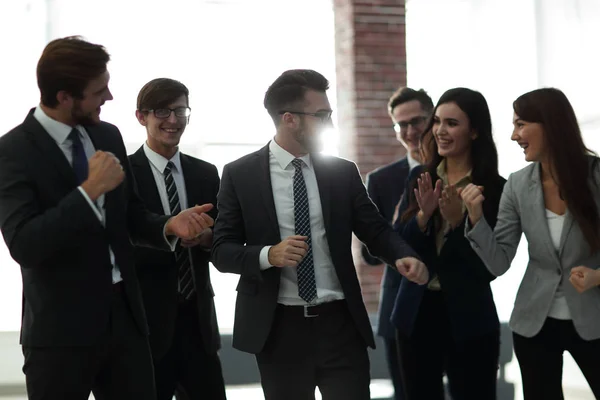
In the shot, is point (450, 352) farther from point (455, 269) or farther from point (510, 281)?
point (510, 281)

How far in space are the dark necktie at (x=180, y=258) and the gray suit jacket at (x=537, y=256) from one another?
1.12 meters

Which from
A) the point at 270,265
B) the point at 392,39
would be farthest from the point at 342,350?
the point at 392,39

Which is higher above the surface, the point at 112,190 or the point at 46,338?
the point at 112,190

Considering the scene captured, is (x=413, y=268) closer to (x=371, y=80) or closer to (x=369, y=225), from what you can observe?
(x=369, y=225)

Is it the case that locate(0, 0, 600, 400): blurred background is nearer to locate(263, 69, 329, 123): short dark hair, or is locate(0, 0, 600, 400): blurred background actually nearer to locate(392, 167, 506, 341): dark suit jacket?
locate(392, 167, 506, 341): dark suit jacket

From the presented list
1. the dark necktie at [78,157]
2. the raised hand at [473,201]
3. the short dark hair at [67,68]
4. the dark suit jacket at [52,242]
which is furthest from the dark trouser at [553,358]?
the short dark hair at [67,68]

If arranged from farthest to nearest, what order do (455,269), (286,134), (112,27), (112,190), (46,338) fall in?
(112,27)
(455,269)
(286,134)
(112,190)
(46,338)

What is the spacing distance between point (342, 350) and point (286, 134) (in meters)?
0.81

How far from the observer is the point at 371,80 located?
698 centimetres

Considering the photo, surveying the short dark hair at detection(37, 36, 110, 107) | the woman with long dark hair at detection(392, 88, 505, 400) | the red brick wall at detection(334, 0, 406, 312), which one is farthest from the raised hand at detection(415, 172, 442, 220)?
the red brick wall at detection(334, 0, 406, 312)

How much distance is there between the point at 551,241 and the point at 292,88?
1.11 meters

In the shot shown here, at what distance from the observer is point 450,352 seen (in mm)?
3434

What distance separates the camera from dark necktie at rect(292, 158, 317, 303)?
9.64ft

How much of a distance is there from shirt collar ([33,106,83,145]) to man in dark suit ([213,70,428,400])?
2.35ft
